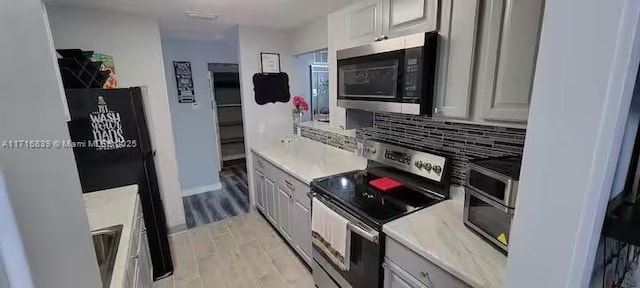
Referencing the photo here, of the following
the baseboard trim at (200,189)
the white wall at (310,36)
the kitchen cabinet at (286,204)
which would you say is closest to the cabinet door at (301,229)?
the kitchen cabinet at (286,204)

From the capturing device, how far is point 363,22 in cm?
175

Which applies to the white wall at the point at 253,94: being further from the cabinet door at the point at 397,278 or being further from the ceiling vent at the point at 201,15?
the cabinet door at the point at 397,278

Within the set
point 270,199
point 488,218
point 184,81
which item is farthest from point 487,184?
point 184,81

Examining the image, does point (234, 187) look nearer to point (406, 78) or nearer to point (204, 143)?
point (204, 143)

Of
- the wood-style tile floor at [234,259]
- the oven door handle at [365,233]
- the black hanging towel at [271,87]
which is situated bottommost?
the wood-style tile floor at [234,259]

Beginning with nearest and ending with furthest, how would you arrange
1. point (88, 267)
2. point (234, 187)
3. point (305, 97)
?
point (88, 267), point (305, 97), point (234, 187)

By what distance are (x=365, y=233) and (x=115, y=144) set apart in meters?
1.88

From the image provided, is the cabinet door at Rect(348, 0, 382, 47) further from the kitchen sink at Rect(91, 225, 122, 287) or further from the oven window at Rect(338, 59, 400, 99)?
the kitchen sink at Rect(91, 225, 122, 287)

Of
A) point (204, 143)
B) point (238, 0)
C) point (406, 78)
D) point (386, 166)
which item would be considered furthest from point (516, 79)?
point (204, 143)

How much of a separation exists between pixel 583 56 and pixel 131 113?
239 centimetres

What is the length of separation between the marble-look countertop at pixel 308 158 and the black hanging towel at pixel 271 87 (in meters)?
0.54

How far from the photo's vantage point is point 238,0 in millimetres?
2150

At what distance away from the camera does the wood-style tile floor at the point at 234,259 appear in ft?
7.40

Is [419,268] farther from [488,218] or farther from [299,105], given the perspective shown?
[299,105]
